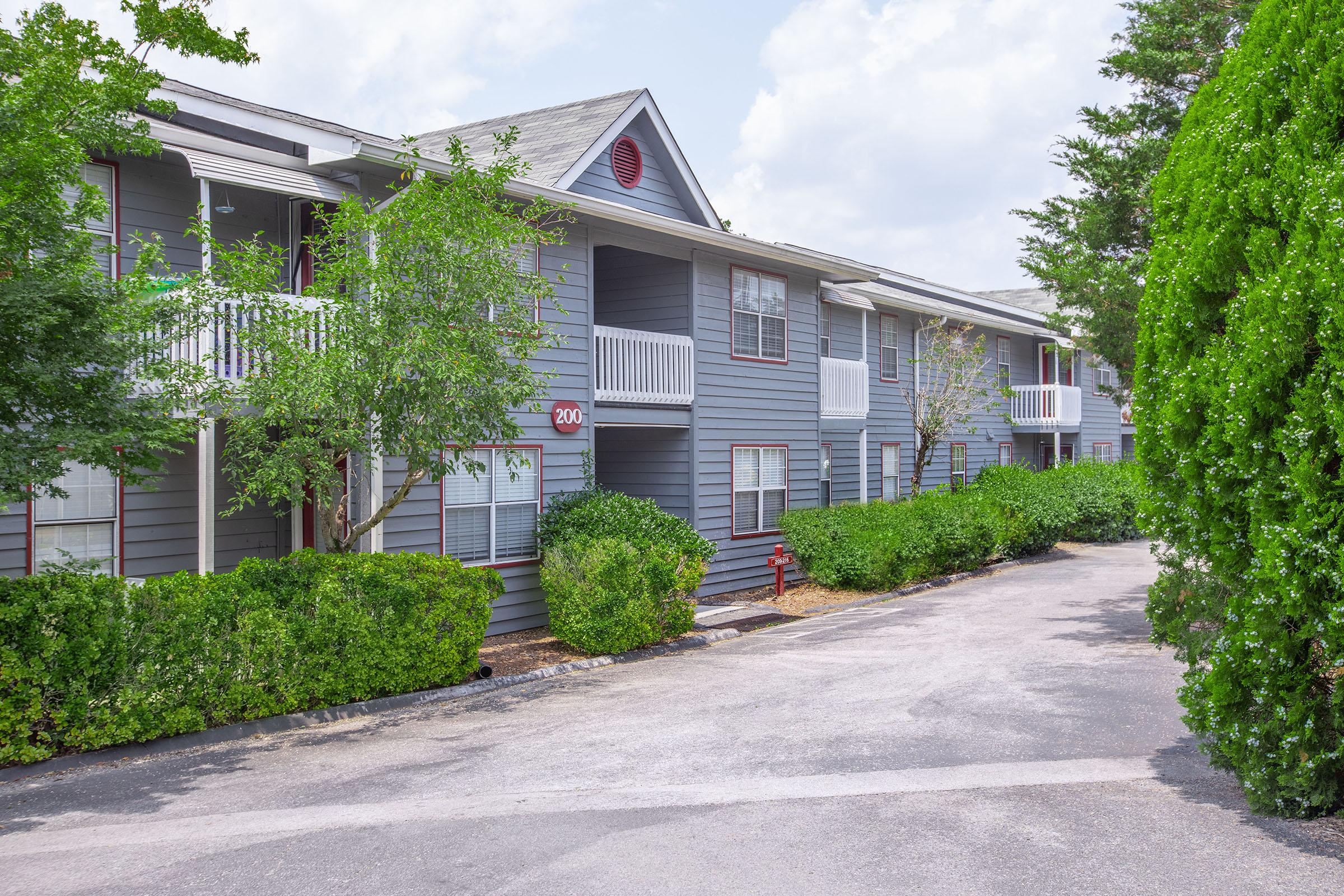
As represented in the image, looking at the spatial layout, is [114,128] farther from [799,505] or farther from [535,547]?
[799,505]

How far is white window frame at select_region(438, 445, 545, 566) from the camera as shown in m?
13.9

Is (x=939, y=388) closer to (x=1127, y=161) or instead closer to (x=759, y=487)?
(x=759, y=487)

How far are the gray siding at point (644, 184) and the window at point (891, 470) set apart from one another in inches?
371

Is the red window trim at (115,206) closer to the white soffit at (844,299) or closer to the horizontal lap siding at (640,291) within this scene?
the horizontal lap siding at (640,291)

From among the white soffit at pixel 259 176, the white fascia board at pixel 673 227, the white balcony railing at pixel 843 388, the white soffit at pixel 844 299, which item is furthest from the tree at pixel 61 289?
the white soffit at pixel 844 299

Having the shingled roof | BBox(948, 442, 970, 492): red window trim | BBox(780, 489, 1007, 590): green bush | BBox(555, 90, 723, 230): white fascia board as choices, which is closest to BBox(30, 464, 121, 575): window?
the shingled roof

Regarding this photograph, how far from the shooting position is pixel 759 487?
64.3 ft

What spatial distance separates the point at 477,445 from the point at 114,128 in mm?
6214

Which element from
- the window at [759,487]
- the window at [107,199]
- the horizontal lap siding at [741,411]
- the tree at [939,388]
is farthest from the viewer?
the tree at [939,388]

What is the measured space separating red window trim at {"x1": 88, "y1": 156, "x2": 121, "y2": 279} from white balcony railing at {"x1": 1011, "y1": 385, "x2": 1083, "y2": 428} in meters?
25.9

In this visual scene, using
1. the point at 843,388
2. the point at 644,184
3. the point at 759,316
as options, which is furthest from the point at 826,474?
the point at 644,184

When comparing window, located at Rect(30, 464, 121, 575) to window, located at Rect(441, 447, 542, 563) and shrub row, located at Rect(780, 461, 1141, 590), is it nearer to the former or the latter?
window, located at Rect(441, 447, 542, 563)

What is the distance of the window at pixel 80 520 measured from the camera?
11258 mm

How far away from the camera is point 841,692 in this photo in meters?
10.7
